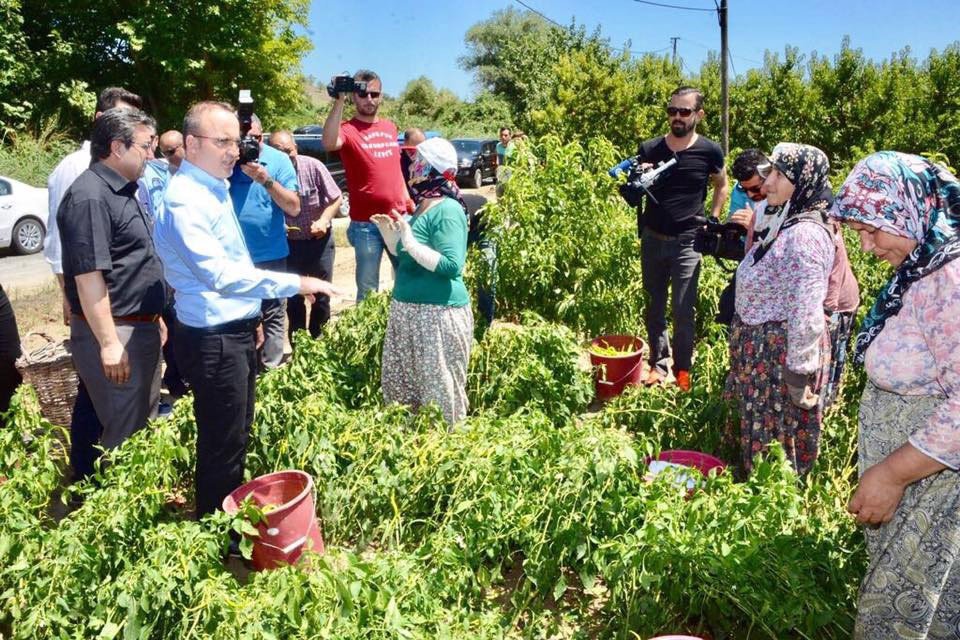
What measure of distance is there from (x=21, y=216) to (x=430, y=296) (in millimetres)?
9563

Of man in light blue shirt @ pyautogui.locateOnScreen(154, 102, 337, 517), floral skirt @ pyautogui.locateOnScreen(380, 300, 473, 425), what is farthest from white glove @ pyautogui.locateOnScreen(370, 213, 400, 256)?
man in light blue shirt @ pyautogui.locateOnScreen(154, 102, 337, 517)

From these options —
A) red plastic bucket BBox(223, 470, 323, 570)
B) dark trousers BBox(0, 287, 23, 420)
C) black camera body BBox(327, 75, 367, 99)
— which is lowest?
red plastic bucket BBox(223, 470, 323, 570)

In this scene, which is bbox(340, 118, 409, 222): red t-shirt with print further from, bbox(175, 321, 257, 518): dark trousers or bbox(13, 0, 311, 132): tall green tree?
bbox(13, 0, 311, 132): tall green tree

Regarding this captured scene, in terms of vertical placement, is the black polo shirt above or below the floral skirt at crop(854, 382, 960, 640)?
above

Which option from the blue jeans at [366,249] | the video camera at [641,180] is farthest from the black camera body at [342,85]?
the video camera at [641,180]

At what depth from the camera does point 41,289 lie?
27.9 ft

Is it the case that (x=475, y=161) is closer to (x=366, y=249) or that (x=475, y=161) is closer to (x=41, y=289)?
(x=41, y=289)

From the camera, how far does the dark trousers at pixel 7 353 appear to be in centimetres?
348

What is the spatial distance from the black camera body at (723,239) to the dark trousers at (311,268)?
8.42ft

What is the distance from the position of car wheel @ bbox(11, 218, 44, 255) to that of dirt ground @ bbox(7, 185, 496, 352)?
15cm

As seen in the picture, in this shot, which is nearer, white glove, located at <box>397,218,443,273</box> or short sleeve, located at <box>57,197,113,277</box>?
short sleeve, located at <box>57,197,113,277</box>

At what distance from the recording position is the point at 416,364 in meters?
3.75

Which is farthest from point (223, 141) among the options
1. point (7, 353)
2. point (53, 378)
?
point (53, 378)

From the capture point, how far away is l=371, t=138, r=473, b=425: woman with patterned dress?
3.45 meters
